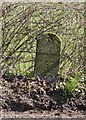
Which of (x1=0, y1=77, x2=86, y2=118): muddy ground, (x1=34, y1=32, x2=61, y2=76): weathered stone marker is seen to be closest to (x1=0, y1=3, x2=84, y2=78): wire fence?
(x1=34, y1=32, x2=61, y2=76): weathered stone marker

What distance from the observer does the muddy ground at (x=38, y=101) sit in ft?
15.2

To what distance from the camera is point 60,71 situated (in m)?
5.73

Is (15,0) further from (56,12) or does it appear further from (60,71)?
(60,71)

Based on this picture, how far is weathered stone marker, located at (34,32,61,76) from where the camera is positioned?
5.65 meters

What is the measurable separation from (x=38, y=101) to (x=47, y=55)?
1.14 metres

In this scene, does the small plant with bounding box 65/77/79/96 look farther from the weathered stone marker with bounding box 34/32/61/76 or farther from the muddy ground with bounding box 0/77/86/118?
the weathered stone marker with bounding box 34/32/61/76

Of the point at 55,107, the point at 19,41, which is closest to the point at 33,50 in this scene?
the point at 19,41

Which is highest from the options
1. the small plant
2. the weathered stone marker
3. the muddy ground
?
the weathered stone marker

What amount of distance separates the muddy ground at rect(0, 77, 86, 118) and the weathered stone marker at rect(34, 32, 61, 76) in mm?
656

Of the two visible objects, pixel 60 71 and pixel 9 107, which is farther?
pixel 60 71

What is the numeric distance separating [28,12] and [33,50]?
628 millimetres

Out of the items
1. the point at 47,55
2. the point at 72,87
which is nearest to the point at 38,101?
the point at 72,87

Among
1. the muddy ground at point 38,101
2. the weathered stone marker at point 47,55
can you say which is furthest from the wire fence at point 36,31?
the muddy ground at point 38,101

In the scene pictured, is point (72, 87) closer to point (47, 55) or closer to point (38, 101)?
point (38, 101)
